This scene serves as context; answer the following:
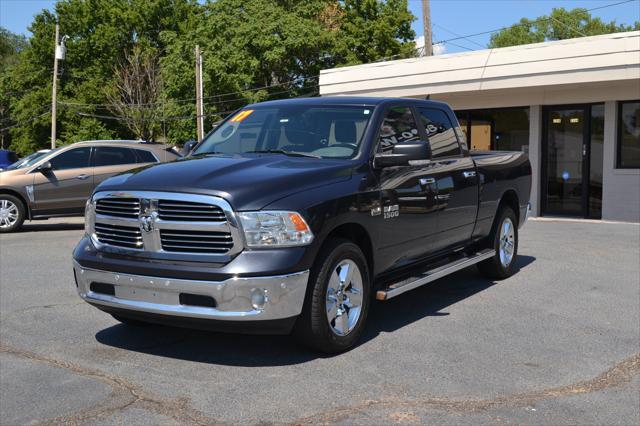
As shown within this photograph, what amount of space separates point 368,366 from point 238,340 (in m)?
1.18

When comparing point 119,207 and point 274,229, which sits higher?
point 119,207

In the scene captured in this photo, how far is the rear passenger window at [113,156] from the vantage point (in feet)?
47.1

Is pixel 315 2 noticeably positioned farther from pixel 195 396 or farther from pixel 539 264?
pixel 195 396

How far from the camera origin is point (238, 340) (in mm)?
5539

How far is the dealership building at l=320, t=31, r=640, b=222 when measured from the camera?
14.8 metres

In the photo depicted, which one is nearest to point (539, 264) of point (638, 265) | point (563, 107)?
point (638, 265)

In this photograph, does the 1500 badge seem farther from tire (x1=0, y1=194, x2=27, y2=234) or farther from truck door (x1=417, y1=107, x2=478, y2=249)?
tire (x1=0, y1=194, x2=27, y2=234)

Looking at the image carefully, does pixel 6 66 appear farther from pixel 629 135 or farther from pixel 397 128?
pixel 397 128

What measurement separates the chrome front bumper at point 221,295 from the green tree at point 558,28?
74.8 metres

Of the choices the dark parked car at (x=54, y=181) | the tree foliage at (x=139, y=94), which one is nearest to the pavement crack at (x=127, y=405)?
the dark parked car at (x=54, y=181)

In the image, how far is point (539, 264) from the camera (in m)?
9.31

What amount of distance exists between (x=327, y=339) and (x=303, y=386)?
542 millimetres

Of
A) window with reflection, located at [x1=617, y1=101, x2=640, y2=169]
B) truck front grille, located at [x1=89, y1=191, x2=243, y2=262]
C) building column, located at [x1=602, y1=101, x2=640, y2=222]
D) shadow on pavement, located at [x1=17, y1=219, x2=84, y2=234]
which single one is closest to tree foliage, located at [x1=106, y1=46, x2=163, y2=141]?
shadow on pavement, located at [x1=17, y1=219, x2=84, y2=234]

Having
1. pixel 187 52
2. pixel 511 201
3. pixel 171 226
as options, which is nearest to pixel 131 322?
pixel 171 226
